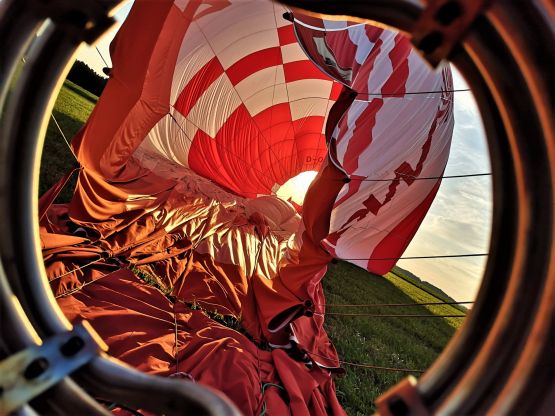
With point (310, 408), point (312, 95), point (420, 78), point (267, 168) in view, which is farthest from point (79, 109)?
point (310, 408)

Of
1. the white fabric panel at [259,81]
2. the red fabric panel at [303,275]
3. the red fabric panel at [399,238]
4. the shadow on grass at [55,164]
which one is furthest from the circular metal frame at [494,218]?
the white fabric panel at [259,81]

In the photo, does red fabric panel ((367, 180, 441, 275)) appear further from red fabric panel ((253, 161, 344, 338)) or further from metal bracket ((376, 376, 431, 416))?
metal bracket ((376, 376, 431, 416))

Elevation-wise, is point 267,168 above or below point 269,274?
above

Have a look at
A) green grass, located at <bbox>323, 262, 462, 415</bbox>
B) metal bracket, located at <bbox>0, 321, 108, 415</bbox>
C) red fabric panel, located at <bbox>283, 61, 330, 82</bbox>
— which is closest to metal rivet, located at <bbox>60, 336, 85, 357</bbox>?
metal bracket, located at <bbox>0, 321, 108, 415</bbox>

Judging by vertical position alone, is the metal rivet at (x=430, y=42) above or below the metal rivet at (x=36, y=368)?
above

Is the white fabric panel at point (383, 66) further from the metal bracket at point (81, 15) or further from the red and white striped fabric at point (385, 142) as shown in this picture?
the metal bracket at point (81, 15)

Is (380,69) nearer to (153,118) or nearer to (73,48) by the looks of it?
(153,118)
